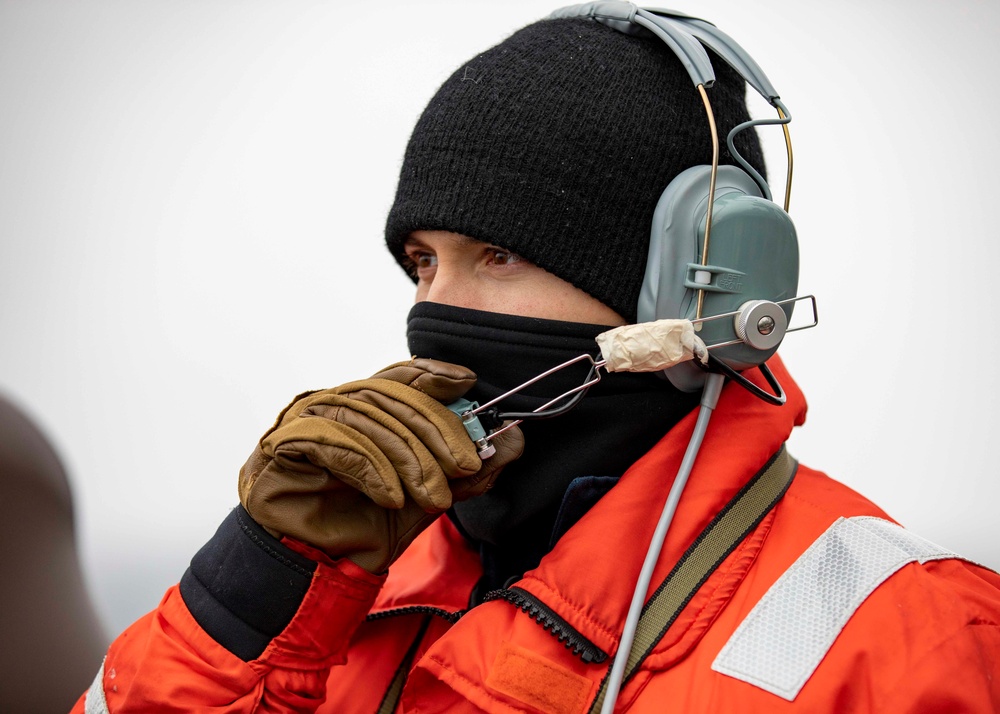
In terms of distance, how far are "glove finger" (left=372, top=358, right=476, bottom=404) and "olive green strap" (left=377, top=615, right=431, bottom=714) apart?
0.54 m

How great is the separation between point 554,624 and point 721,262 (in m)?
0.65

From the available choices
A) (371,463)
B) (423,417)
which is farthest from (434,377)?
(371,463)

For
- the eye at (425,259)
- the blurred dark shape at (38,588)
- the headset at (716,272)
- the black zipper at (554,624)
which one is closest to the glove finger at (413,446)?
the black zipper at (554,624)

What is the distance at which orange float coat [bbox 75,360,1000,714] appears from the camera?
1.03 metres

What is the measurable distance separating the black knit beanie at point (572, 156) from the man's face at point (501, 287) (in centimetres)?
2

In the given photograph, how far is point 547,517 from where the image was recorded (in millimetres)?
1428

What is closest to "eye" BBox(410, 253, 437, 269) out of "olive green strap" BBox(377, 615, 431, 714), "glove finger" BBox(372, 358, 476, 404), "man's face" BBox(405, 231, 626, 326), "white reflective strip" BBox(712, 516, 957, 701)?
"man's face" BBox(405, 231, 626, 326)

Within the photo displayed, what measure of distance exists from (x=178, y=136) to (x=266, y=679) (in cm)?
187

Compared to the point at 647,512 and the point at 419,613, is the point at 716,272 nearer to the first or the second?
the point at 647,512

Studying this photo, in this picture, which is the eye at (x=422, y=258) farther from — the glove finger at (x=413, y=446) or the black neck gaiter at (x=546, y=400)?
the glove finger at (x=413, y=446)

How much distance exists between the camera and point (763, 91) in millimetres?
1446

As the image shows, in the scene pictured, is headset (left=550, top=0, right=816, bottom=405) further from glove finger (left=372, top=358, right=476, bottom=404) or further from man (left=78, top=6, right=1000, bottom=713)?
glove finger (left=372, top=358, right=476, bottom=404)

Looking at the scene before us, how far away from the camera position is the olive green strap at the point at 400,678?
1.43 metres

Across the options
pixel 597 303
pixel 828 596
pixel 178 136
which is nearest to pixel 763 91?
pixel 597 303
